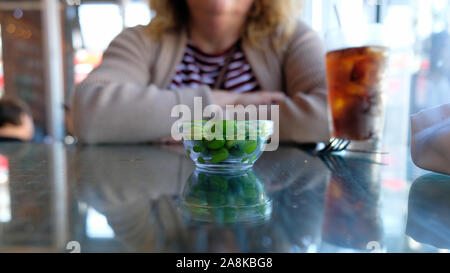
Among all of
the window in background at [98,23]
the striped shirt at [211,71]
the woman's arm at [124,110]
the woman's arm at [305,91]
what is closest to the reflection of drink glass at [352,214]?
the woman's arm at [305,91]

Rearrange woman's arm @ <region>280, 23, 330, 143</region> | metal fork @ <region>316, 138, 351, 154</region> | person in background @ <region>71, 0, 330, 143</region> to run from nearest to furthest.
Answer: metal fork @ <region>316, 138, 351, 154</region> → woman's arm @ <region>280, 23, 330, 143</region> → person in background @ <region>71, 0, 330, 143</region>

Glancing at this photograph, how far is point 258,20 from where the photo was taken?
1.31 metres

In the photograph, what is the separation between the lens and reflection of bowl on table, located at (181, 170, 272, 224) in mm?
242

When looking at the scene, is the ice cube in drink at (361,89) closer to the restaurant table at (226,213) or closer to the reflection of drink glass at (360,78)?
the reflection of drink glass at (360,78)

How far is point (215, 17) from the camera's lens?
1.21 meters

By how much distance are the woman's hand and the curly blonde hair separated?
316 mm

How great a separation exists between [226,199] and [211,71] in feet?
3.50

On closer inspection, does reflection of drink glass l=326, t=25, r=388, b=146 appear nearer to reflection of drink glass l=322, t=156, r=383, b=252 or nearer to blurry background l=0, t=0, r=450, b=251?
blurry background l=0, t=0, r=450, b=251

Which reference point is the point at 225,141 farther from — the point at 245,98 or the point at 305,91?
the point at 305,91

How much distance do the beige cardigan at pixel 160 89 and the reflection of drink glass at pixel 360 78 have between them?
221 millimetres

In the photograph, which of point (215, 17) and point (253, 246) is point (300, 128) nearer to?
point (215, 17)

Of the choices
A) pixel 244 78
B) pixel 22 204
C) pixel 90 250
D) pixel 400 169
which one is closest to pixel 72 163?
pixel 22 204

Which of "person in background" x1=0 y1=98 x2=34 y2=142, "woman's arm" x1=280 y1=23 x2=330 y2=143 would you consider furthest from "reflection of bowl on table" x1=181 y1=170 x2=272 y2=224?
"person in background" x1=0 y1=98 x2=34 y2=142
